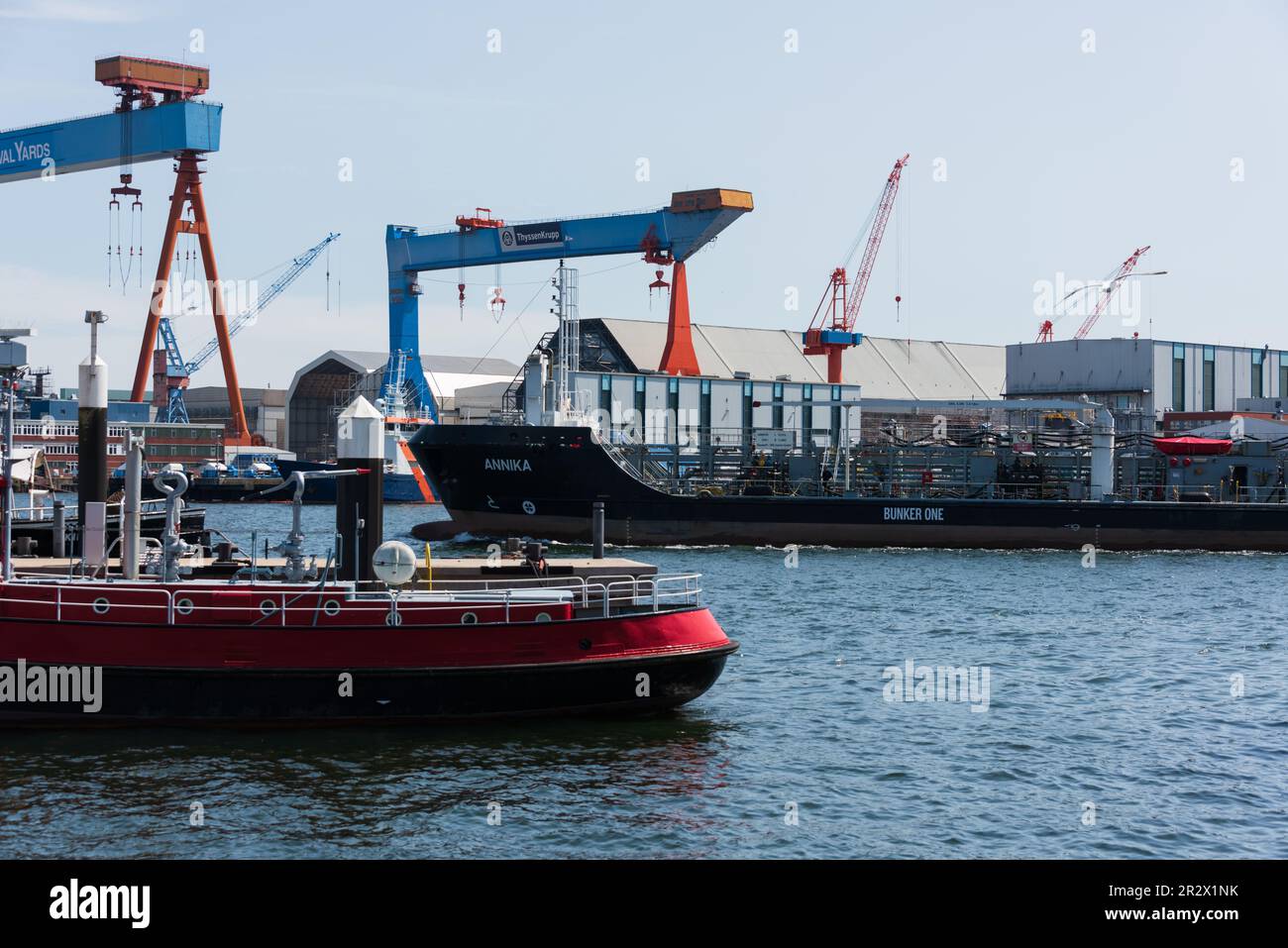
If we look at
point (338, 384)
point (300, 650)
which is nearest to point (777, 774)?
point (300, 650)

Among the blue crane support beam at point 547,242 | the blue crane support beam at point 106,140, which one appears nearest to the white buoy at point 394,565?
the blue crane support beam at point 547,242

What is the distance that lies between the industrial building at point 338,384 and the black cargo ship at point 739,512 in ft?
170

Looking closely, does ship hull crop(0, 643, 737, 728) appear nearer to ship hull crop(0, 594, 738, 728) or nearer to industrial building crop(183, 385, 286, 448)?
ship hull crop(0, 594, 738, 728)

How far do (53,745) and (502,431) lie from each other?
30980 millimetres

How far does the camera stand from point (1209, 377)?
82062mm

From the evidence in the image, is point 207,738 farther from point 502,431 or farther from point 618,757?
point 502,431

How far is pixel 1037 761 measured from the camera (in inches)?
674

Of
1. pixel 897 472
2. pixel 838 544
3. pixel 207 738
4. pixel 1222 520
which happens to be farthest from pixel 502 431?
pixel 207 738

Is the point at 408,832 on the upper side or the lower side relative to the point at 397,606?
lower

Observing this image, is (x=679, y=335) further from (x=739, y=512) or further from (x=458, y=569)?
(x=458, y=569)

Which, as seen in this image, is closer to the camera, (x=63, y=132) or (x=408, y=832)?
(x=408, y=832)

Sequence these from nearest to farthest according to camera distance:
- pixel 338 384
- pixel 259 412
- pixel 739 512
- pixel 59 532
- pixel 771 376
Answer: pixel 59 532, pixel 739 512, pixel 771 376, pixel 338 384, pixel 259 412

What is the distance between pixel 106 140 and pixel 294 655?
237 ft

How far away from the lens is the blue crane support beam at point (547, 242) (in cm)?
6956
